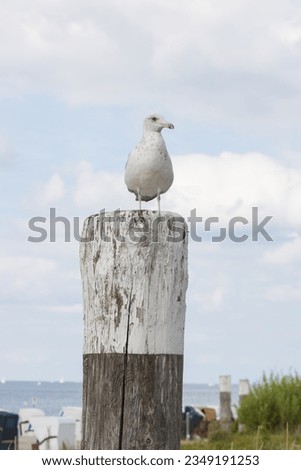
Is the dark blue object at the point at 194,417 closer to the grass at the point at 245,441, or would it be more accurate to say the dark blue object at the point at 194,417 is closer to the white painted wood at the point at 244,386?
the white painted wood at the point at 244,386

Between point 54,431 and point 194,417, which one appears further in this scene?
point 194,417

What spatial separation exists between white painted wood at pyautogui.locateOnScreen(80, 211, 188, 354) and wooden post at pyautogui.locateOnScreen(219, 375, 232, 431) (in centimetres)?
1602

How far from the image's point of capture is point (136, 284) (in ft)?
13.1

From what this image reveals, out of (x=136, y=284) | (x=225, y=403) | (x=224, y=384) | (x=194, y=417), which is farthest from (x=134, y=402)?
(x=194, y=417)

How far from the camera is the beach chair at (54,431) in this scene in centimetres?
1738

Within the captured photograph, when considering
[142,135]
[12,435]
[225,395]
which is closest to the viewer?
[142,135]

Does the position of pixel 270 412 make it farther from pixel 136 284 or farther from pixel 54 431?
pixel 136 284

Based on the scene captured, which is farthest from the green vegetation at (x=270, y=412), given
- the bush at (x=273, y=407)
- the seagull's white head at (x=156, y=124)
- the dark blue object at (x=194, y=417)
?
the seagull's white head at (x=156, y=124)

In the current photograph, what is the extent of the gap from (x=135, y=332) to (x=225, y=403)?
55.9 ft

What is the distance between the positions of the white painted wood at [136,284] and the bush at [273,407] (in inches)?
543

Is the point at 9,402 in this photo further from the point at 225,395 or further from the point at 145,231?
the point at 145,231

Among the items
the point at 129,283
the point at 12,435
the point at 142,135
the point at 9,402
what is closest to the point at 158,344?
the point at 129,283
